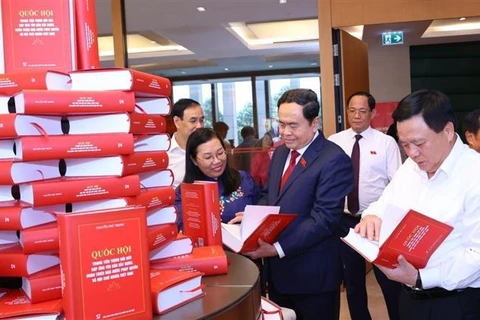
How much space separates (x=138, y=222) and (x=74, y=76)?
44cm

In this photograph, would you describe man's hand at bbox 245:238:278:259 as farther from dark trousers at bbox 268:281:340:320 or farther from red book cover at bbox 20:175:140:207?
red book cover at bbox 20:175:140:207

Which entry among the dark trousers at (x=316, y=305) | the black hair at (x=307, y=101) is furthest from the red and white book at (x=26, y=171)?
the dark trousers at (x=316, y=305)

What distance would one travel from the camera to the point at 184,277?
1.24 meters

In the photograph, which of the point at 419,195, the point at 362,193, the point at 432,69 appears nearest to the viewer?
the point at 419,195

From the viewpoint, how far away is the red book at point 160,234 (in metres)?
1.38

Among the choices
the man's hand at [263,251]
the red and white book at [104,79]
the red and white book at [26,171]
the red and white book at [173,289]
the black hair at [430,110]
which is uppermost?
the red and white book at [104,79]

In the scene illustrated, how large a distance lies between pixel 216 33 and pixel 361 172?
4.11 metres

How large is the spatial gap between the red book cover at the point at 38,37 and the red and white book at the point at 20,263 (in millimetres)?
483

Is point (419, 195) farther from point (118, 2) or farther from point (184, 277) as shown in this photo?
point (118, 2)

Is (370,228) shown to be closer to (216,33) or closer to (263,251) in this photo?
(263,251)

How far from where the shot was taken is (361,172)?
3754mm

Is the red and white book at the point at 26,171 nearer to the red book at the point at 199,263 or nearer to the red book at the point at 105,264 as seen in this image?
the red book at the point at 105,264

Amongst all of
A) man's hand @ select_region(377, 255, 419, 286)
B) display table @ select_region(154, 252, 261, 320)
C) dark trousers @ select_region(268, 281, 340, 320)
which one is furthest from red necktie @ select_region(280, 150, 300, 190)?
display table @ select_region(154, 252, 261, 320)

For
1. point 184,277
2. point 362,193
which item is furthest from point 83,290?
point 362,193
